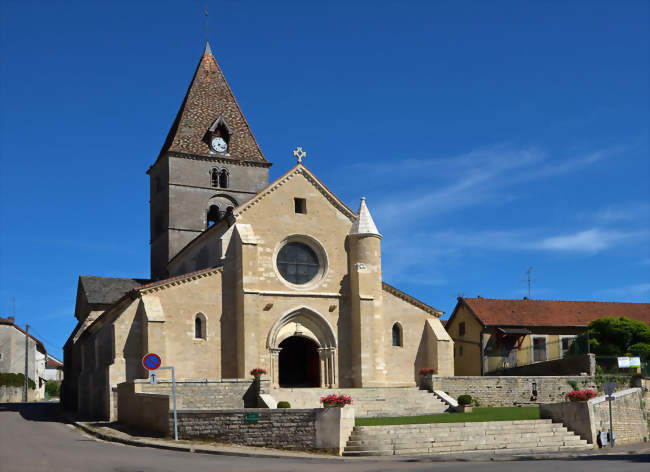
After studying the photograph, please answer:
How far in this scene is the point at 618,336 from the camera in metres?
49.2

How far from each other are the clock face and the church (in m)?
8.10

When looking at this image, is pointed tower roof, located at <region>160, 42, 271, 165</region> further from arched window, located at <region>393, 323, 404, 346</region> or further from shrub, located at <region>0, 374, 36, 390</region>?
shrub, located at <region>0, 374, 36, 390</region>

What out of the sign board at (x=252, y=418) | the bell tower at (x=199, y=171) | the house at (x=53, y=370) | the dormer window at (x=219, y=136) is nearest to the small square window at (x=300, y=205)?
the bell tower at (x=199, y=171)

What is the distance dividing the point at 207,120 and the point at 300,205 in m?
14.2

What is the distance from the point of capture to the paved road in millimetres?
18812

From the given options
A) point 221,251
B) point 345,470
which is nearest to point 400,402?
point 221,251

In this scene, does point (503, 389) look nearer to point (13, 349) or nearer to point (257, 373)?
point (257, 373)

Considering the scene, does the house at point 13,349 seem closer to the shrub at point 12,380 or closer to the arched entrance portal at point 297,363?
the shrub at point 12,380

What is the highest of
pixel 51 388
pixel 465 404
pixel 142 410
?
pixel 142 410

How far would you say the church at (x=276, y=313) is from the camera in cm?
3544

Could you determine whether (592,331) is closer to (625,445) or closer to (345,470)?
(625,445)

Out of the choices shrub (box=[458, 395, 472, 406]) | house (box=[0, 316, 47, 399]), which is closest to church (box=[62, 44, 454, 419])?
shrub (box=[458, 395, 472, 406])

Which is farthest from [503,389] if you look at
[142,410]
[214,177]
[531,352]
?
[214,177]

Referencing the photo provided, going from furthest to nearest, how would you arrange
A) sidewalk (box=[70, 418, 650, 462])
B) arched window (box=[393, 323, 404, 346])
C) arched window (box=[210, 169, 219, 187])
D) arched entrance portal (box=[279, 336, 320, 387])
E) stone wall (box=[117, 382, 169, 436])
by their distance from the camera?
1. arched window (box=[210, 169, 219, 187])
2. arched window (box=[393, 323, 404, 346])
3. arched entrance portal (box=[279, 336, 320, 387])
4. stone wall (box=[117, 382, 169, 436])
5. sidewalk (box=[70, 418, 650, 462])
